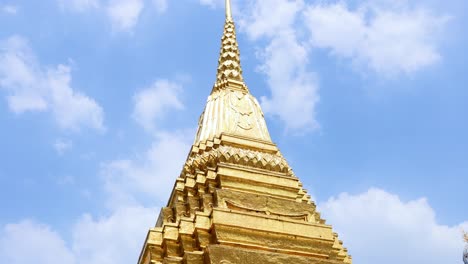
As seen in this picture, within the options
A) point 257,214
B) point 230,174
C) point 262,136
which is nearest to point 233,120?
point 262,136

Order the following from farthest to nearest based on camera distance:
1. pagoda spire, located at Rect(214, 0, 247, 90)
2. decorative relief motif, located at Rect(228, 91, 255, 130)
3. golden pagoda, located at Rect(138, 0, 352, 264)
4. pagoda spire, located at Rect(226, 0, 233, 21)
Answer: pagoda spire, located at Rect(226, 0, 233, 21)
pagoda spire, located at Rect(214, 0, 247, 90)
decorative relief motif, located at Rect(228, 91, 255, 130)
golden pagoda, located at Rect(138, 0, 352, 264)

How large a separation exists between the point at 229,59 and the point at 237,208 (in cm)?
744

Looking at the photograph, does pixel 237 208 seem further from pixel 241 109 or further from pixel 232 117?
pixel 241 109

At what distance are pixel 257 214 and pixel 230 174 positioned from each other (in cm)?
175

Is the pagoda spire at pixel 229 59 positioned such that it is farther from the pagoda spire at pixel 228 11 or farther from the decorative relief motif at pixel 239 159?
the decorative relief motif at pixel 239 159

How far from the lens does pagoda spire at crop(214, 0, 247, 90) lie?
1583 centimetres

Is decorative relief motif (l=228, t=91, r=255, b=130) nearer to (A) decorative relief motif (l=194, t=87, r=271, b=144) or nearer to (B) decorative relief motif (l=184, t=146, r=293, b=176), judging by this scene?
(A) decorative relief motif (l=194, t=87, r=271, b=144)

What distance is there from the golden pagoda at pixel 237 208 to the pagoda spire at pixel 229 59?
1.20m

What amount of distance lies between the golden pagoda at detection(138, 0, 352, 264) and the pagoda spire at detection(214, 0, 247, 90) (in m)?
1.20

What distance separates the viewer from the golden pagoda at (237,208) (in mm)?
9031

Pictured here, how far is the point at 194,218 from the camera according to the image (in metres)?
9.41

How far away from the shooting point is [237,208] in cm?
1008

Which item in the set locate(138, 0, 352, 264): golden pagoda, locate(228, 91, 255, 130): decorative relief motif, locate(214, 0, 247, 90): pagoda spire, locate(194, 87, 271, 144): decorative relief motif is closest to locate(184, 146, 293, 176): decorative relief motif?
locate(138, 0, 352, 264): golden pagoda

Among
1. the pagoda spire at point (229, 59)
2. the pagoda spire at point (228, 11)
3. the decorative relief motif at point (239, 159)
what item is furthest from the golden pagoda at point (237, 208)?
the pagoda spire at point (228, 11)
